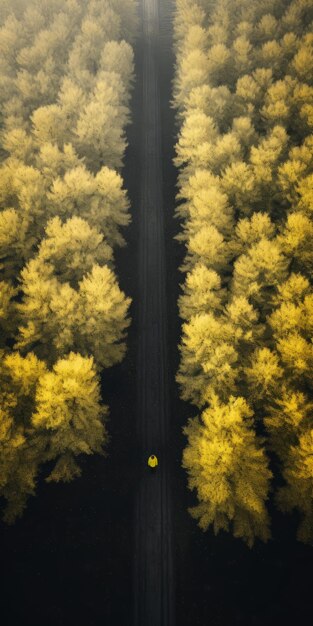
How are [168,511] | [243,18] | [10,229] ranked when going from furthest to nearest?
[243,18], [10,229], [168,511]

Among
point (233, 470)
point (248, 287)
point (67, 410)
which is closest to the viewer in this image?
point (233, 470)

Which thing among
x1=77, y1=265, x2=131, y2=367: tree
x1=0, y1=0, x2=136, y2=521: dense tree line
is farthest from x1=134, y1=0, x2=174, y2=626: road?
x1=77, y1=265, x2=131, y2=367: tree

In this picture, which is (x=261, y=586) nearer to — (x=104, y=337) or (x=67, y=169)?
(x=104, y=337)

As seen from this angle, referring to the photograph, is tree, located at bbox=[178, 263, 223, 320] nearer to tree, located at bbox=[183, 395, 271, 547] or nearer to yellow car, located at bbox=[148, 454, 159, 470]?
tree, located at bbox=[183, 395, 271, 547]

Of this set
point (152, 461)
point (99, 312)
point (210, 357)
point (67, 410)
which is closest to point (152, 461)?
point (152, 461)

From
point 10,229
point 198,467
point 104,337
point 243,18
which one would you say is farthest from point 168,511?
point 243,18

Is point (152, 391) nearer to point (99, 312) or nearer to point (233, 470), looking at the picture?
point (99, 312)
